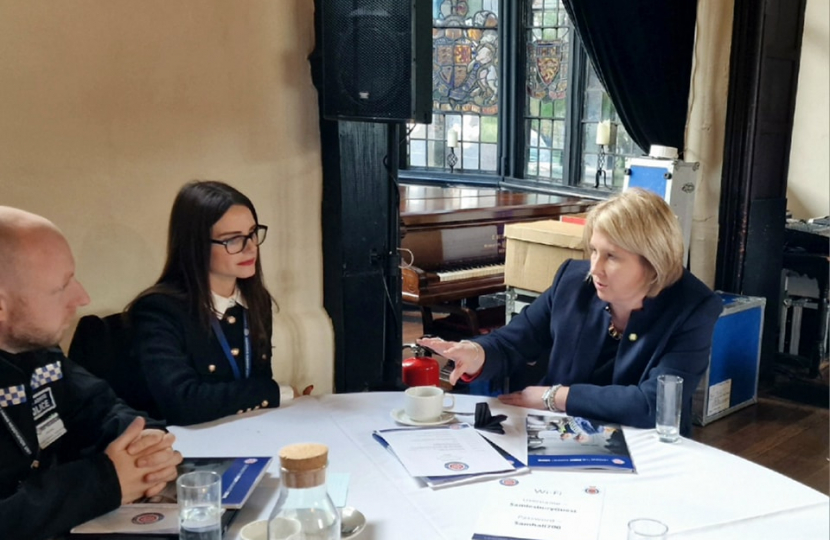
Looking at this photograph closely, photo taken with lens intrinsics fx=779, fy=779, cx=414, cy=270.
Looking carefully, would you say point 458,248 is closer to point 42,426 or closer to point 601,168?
point 601,168

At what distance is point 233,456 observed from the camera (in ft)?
5.03

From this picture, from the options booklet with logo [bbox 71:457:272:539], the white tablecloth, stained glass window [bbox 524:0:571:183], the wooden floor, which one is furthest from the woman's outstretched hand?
stained glass window [bbox 524:0:571:183]

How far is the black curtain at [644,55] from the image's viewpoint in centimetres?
416

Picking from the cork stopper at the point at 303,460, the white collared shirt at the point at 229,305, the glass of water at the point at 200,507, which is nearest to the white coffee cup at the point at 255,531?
the glass of water at the point at 200,507

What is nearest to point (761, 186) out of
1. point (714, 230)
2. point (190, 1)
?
point (714, 230)

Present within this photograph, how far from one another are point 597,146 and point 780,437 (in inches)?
126

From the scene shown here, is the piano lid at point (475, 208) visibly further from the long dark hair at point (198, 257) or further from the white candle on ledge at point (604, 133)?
the long dark hair at point (198, 257)

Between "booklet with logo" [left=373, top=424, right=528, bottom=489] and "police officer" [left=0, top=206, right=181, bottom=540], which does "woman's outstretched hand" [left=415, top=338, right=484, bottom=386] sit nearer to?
"booklet with logo" [left=373, top=424, right=528, bottom=489]

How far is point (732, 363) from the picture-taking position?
12.9 feet

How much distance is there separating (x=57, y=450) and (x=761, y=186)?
385 centimetres

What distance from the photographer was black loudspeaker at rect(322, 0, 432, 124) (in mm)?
2385

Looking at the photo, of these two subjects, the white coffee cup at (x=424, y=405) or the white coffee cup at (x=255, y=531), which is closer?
the white coffee cup at (x=255, y=531)

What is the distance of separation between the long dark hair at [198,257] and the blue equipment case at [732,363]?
8.13 feet

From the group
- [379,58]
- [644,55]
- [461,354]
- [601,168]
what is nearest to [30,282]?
[461,354]
